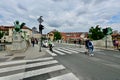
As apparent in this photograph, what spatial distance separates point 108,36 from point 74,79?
2759 centimetres

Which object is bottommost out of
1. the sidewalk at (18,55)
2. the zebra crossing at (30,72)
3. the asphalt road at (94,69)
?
the asphalt road at (94,69)

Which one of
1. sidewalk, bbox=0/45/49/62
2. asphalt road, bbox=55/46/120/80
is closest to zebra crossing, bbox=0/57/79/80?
asphalt road, bbox=55/46/120/80

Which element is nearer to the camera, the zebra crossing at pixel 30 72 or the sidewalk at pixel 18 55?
the zebra crossing at pixel 30 72

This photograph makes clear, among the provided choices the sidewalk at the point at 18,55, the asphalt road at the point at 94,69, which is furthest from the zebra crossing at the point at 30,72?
the sidewalk at the point at 18,55

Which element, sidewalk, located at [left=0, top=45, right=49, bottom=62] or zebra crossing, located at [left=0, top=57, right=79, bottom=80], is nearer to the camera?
zebra crossing, located at [left=0, top=57, right=79, bottom=80]

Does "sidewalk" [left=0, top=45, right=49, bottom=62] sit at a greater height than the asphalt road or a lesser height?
greater

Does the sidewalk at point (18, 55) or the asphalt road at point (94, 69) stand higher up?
the sidewalk at point (18, 55)

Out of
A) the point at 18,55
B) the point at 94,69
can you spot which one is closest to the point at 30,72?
the point at 94,69

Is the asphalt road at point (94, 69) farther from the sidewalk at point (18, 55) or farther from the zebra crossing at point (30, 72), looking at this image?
the sidewalk at point (18, 55)

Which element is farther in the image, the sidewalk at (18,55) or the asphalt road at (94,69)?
the sidewalk at (18,55)

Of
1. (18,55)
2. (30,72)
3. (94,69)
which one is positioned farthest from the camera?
(18,55)

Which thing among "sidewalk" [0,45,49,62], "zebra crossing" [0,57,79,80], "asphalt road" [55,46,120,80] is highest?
"sidewalk" [0,45,49,62]

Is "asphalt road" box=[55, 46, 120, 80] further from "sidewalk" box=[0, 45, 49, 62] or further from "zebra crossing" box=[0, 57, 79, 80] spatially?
"sidewalk" box=[0, 45, 49, 62]

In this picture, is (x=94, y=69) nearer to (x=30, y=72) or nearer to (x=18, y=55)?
(x=30, y=72)
